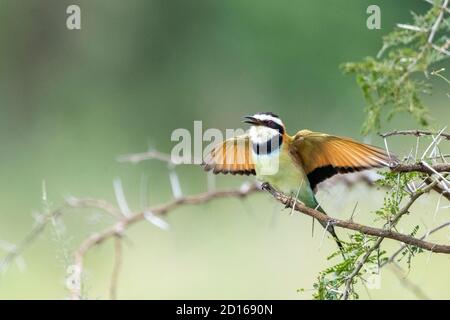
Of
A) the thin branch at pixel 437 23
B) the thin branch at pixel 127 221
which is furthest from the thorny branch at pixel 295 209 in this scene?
the thin branch at pixel 437 23

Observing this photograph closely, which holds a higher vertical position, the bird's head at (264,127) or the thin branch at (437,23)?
the thin branch at (437,23)

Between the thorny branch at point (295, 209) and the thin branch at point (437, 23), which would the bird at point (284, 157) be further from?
the thin branch at point (437, 23)

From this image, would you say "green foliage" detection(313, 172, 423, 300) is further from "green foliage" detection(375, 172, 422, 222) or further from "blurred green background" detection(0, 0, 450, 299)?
"blurred green background" detection(0, 0, 450, 299)

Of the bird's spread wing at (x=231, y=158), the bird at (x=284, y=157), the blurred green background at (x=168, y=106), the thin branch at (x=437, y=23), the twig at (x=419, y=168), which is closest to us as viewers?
the thin branch at (x=437, y=23)

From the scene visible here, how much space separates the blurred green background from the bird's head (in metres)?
2.02

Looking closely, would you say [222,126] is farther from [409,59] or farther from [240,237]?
[409,59]

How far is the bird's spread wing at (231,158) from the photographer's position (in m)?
2.01

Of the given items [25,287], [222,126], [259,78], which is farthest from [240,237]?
[259,78]

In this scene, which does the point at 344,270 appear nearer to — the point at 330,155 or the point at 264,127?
the point at 330,155

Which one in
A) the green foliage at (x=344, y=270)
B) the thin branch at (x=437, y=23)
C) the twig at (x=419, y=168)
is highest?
the thin branch at (x=437, y=23)

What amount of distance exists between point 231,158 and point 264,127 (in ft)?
0.66

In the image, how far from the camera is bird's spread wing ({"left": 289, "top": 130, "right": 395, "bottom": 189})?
172cm

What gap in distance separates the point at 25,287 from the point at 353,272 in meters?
3.00

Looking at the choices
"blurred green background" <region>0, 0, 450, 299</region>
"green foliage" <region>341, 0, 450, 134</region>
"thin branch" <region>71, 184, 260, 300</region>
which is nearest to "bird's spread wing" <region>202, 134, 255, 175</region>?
"thin branch" <region>71, 184, 260, 300</region>
